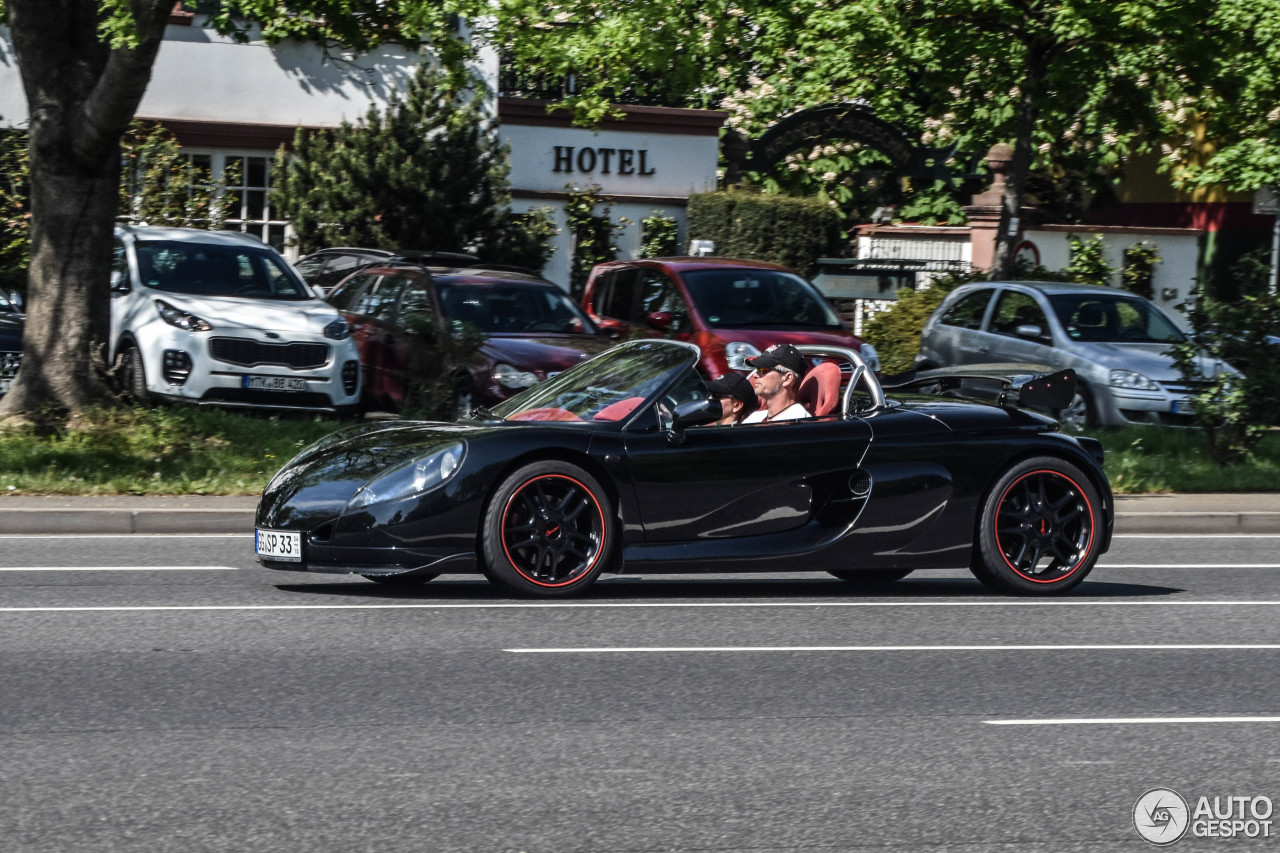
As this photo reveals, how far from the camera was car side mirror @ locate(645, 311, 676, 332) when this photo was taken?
57.7ft

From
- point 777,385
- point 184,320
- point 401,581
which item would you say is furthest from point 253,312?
point 777,385

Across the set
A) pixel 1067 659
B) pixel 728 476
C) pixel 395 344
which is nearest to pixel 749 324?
pixel 395 344

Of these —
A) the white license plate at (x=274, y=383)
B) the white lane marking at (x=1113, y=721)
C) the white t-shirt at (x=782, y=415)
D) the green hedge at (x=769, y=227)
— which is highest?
the green hedge at (x=769, y=227)

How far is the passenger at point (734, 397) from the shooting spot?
372 inches

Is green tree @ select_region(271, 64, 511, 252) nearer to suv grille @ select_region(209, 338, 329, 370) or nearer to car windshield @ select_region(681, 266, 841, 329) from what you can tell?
car windshield @ select_region(681, 266, 841, 329)

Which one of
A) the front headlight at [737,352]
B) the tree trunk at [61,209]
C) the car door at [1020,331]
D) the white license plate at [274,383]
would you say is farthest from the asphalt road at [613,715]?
the car door at [1020,331]

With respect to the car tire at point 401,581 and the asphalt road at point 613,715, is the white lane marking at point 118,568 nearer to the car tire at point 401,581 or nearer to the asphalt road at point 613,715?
the asphalt road at point 613,715

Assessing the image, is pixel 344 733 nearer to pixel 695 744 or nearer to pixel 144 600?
pixel 695 744

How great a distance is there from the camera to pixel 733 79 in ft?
114

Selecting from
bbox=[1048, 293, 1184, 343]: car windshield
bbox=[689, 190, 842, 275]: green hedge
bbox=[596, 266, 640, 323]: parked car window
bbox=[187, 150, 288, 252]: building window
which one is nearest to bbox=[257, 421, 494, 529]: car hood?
bbox=[596, 266, 640, 323]: parked car window

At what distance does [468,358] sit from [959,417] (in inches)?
249

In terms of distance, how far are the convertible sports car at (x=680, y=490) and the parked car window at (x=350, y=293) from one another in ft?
28.2

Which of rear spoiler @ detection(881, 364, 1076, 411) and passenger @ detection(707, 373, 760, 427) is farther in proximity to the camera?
rear spoiler @ detection(881, 364, 1076, 411)

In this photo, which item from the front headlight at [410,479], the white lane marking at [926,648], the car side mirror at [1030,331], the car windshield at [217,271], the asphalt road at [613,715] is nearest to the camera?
the asphalt road at [613,715]
